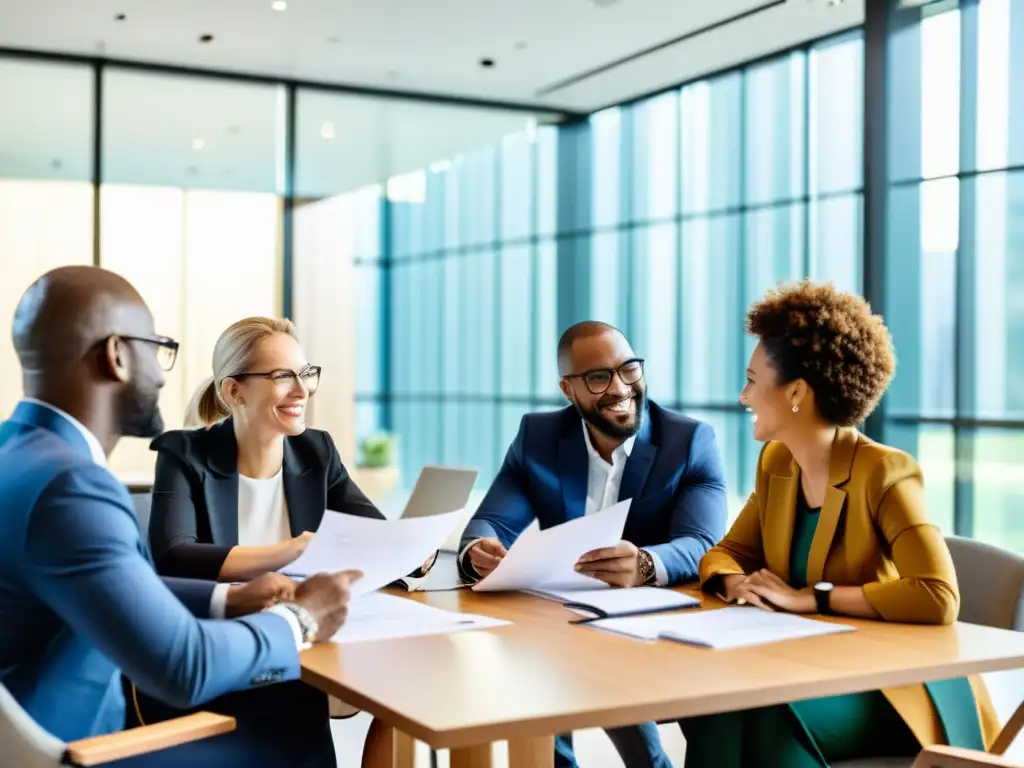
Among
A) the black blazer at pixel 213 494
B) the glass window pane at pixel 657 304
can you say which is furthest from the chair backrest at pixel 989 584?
the glass window pane at pixel 657 304

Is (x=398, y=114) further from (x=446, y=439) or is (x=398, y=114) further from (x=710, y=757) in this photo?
(x=710, y=757)

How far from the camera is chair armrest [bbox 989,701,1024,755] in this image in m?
2.16

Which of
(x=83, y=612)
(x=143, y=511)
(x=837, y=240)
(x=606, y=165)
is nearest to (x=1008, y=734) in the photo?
(x=83, y=612)

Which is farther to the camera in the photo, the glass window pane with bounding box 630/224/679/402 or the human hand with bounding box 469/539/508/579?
the glass window pane with bounding box 630/224/679/402

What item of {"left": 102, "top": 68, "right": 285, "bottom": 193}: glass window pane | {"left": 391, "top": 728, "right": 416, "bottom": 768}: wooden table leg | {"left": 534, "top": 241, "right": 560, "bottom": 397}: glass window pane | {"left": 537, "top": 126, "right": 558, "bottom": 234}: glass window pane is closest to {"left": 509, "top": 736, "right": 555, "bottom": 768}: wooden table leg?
{"left": 391, "top": 728, "right": 416, "bottom": 768}: wooden table leg

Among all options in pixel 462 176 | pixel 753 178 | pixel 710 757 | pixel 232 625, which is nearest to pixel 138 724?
pixel 232 625

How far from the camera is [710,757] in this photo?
2.23 meters

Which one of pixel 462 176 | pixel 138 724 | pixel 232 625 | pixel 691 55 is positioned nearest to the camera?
pixel 232 625

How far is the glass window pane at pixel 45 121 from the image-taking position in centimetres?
761

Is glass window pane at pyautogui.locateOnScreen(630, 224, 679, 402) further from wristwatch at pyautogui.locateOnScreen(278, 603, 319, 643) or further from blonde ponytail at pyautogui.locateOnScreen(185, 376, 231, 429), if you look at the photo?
wristwatch at pyautogui.locateOnScreen(278, 603, 319, 643)

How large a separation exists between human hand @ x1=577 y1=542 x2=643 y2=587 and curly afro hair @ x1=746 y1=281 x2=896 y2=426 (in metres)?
0.49

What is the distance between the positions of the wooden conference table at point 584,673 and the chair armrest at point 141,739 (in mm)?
172

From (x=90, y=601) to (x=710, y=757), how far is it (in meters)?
1.17

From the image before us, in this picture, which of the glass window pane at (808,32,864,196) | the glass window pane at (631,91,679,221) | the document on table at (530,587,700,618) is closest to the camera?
the document on table at (530,587,700,618)
